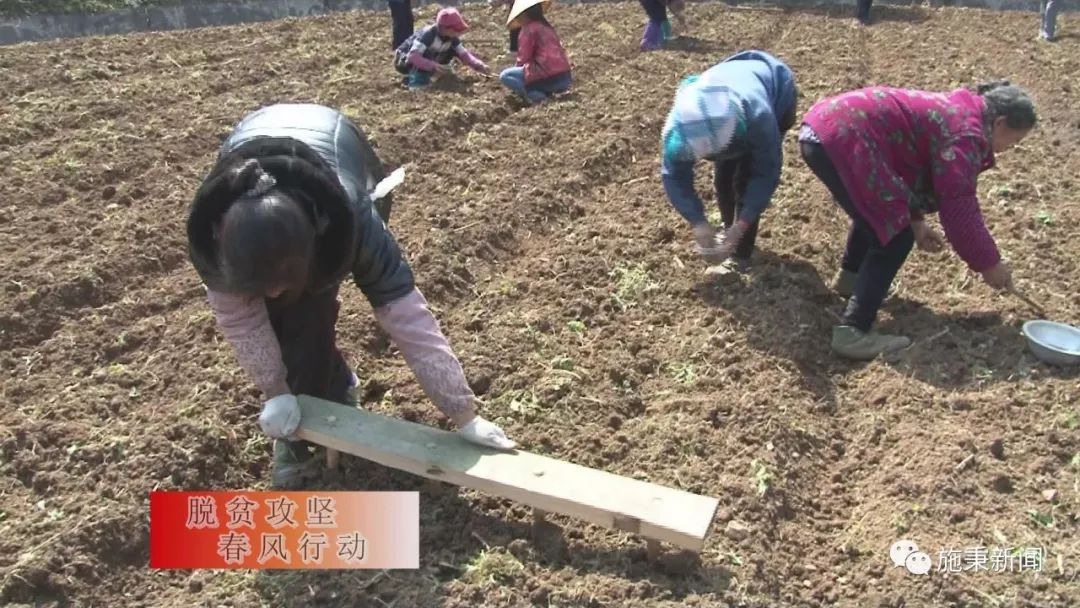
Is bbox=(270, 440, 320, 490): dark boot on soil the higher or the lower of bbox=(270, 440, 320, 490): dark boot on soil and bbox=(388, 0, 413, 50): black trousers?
the lower

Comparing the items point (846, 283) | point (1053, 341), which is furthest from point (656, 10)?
point (1053, 341)

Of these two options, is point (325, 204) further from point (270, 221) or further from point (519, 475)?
point (519, 475)

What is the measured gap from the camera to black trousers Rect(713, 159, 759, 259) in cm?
466

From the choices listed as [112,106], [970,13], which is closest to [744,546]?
[112,106]

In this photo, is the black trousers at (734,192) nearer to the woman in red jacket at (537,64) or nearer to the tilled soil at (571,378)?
the tilled soil at (571,378)

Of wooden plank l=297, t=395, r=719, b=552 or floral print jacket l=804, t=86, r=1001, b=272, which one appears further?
floral print jacket l=804, t=86, r=1001, b=272

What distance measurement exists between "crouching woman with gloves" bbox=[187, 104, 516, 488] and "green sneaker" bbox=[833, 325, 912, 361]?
1.72 m

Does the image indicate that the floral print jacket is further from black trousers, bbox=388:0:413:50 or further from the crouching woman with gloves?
black trousers, bbox=388:0:413:50

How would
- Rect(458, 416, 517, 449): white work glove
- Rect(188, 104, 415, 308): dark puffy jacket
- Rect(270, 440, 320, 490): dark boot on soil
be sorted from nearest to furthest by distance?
1. Rect(188, 104, 415, 308): dark puffy jacket
2. Rect(458, 416, 517, 449): white work glove
3. Rect(270, 440, 320, 490): dark boot on soil

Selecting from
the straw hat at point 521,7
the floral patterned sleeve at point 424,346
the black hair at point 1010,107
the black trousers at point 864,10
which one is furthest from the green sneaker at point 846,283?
the black trousers at point 864,10

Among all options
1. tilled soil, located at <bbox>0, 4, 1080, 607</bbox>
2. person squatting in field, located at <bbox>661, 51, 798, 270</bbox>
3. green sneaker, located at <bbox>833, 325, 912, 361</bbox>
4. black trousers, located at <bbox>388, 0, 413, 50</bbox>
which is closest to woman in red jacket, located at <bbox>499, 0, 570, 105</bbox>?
tilled soil, located at <bbox>0, 4, 1080, 607</bbox>

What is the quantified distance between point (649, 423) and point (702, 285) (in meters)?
1.23

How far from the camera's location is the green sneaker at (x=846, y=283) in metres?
4.55

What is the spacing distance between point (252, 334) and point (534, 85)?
210 inches
